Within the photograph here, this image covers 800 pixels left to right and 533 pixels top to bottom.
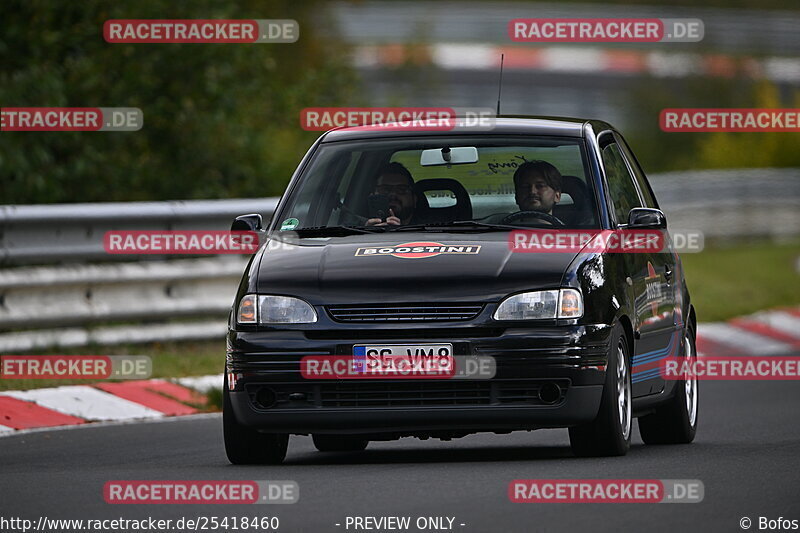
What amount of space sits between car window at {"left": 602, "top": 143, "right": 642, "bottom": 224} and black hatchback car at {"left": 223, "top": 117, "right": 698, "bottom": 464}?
82 millimetres

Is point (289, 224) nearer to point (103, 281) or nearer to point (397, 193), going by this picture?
point (397, 193)

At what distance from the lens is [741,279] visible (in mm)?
25359

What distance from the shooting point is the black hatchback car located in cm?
886

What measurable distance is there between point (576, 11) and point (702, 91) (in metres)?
5.40

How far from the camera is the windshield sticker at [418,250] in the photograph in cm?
920

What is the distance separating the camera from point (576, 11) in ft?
176

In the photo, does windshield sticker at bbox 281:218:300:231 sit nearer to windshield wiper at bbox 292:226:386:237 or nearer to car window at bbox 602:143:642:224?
windshield wiper at bbox 292:226:386:237

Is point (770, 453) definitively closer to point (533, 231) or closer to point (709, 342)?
point (533, 231)

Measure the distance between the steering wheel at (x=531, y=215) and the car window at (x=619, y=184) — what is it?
43 cm

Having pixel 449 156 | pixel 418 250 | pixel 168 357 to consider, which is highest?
pixel 449 156

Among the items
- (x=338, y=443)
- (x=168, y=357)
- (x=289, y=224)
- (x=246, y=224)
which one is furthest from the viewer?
(x=168, y=357)

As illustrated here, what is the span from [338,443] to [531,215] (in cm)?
170

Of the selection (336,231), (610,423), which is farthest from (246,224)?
(610,423)

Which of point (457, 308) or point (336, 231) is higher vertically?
point (336, 231)
